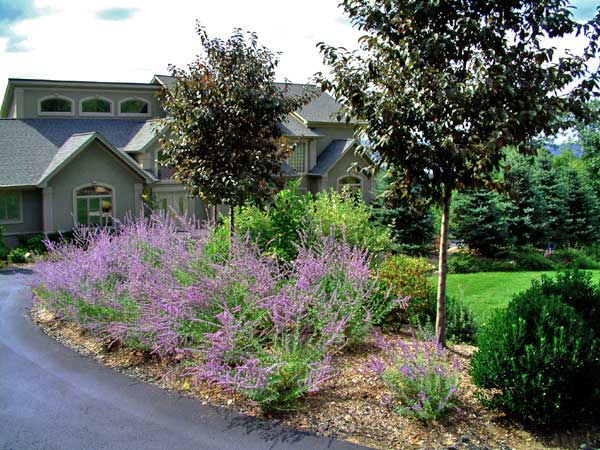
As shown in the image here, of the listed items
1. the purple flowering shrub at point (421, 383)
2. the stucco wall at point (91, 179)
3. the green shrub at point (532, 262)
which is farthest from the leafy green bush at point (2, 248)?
the green shrub at point (532, 262)

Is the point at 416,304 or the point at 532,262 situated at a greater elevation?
the point at 416,304

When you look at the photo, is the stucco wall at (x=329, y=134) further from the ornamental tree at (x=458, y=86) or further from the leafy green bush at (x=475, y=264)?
the ornamental tree at (x=458, y=86)

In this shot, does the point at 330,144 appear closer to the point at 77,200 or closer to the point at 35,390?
the point at 77,200

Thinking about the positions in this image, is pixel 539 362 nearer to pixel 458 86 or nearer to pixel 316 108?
pixel 458 86

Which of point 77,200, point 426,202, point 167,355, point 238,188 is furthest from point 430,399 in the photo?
point 77,200

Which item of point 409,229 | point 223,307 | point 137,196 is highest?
point 137,196

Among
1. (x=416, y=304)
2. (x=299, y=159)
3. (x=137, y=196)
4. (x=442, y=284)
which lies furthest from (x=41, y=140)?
(x=442, y=284)

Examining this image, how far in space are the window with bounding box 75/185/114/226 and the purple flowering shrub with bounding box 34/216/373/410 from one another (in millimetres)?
14078

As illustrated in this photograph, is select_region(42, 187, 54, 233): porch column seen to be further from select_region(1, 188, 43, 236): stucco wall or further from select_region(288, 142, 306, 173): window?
select_region(288, 142, 306, 173): window

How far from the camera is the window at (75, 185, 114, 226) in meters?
22.4

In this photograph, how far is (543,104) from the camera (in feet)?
21.0

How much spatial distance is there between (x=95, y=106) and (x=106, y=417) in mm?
25467

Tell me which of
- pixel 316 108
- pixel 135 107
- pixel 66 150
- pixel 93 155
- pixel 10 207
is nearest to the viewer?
pixel 10 207

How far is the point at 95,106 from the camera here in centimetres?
2823
